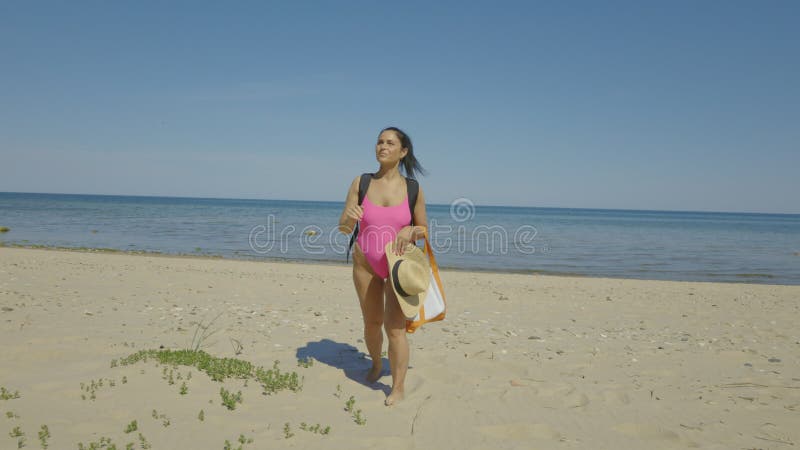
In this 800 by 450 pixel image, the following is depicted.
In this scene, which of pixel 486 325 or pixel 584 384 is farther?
pixel 486 325

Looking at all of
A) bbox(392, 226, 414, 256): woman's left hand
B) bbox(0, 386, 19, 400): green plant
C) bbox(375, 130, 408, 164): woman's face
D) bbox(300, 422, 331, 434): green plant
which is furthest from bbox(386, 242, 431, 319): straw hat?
bbox(0, 386, 19, 400): green plant

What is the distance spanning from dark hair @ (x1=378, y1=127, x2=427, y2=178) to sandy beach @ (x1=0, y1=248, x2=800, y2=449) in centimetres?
215

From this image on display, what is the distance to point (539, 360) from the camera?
603 cm

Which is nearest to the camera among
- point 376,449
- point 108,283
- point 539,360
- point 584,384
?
point 376,449

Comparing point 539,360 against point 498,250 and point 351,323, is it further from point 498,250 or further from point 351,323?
point 498,250

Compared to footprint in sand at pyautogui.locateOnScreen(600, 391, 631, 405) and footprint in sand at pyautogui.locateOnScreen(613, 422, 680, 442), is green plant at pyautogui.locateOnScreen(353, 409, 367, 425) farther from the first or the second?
footprint in sand at pyautogui.locateOnScreen(600, 391, 631, 405)

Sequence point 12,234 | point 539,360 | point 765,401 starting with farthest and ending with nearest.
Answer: point 12,234 < point 539,360 < point 765,401

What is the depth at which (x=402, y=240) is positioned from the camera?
408 cm

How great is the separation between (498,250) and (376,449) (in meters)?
21.8

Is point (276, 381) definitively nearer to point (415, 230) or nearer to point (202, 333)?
point (415, 230)

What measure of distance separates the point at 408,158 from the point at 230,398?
8.57ft

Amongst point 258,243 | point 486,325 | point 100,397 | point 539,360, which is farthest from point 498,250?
point 100,397

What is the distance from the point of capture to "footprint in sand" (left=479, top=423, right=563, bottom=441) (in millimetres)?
3783

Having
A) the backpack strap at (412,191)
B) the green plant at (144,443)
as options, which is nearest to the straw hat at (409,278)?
the backpack strap at (412,191)
